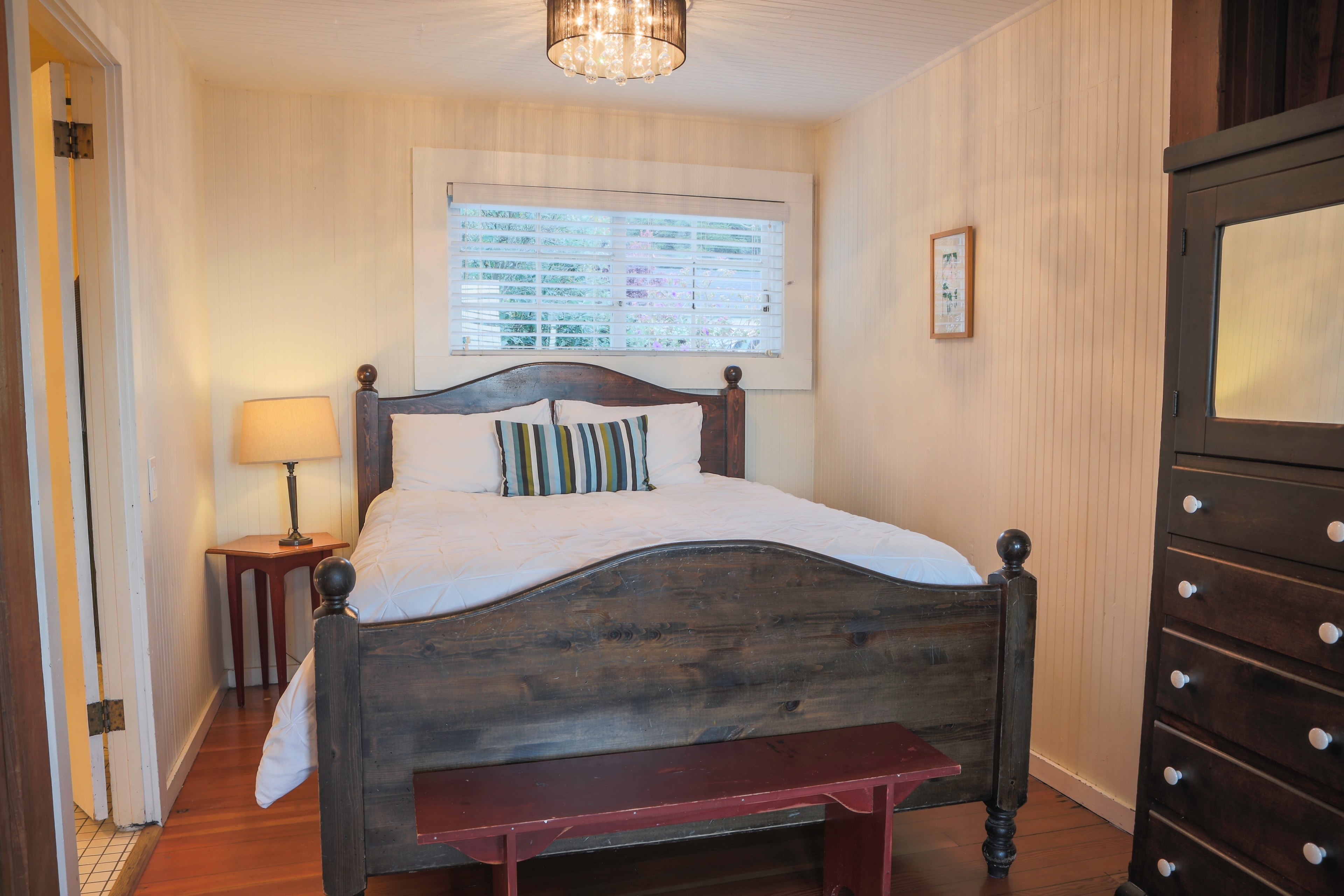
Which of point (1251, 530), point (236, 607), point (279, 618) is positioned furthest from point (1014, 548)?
point (236, 607)

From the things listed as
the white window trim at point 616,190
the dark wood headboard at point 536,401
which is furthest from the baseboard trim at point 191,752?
the white window trim at point 616,190

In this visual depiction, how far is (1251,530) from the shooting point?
168 centimetres

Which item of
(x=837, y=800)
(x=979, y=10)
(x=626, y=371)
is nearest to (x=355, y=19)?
(x=626, y=371)

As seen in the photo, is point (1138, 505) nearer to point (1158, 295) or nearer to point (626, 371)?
point (1158, 295)

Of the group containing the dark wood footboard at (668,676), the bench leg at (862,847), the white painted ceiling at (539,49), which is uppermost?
the white painted ceiling at (539,49)

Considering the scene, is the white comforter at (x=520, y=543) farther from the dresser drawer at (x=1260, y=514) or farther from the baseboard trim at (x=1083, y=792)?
the baseboard trim at (x=1083, y=792)

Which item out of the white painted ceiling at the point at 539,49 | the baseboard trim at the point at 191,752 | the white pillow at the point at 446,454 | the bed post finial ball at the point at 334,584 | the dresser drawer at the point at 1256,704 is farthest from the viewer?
the white pillow at the point at 446,454

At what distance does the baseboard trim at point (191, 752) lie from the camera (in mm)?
2539

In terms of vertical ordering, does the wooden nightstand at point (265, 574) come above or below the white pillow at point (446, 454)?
below

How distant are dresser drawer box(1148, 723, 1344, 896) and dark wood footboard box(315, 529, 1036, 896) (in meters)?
0.38

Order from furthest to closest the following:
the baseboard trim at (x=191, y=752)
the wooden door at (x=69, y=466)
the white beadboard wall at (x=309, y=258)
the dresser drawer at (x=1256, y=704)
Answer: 1. the white beadboard wall at (x=309, y=258)
2. the baseboard trim at (x=191, y=752)
3. the wooden door at (x=69, y=466)
4. the dresser drawer at (x=1256, y=704)

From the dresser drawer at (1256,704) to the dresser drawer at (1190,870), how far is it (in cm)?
23

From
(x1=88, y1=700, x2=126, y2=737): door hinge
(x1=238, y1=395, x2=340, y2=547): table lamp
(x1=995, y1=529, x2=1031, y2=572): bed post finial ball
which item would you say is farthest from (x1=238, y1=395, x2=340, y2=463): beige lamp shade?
(x1=995, y1=529, x2=1031, y2=572): bed post finial ball

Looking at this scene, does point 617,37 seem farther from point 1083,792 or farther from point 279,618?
point 1083,792
